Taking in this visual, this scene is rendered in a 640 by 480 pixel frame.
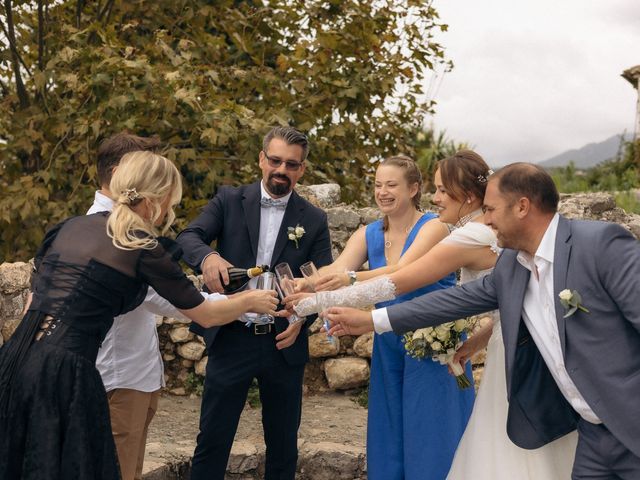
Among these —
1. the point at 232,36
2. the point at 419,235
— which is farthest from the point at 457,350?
the point at 232,36

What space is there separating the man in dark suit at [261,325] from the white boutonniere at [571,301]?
6.06 feet

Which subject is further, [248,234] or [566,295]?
[248,234]

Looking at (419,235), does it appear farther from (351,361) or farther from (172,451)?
(351,361)

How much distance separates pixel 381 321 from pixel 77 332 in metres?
1.43

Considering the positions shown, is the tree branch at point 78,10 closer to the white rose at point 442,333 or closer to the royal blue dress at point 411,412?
the royal blue dress at point 411,412

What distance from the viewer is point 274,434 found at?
17.0ft

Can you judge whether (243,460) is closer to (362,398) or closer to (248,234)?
(362,398)

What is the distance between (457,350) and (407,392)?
1.22 feet

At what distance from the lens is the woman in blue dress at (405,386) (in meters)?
4.58

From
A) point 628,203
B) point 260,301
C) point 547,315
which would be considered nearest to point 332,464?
point 260,301

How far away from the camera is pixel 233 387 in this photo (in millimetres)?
4910

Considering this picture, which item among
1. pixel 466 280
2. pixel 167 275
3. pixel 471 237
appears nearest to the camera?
pixel 167 275

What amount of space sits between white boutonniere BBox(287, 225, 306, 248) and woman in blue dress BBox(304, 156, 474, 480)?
254 millimetres

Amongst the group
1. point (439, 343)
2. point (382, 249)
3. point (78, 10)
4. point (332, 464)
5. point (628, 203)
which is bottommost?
point (332, 464)
